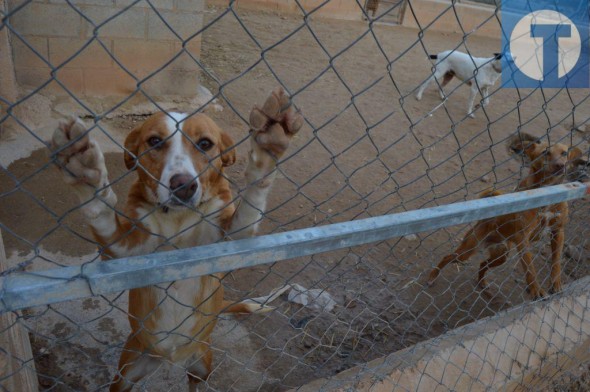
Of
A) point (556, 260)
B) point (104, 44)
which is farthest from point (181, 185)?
point (104, 44)

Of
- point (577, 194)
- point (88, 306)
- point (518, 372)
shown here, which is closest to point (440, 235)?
point (518, 372)

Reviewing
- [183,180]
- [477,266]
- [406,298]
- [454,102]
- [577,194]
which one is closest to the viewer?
[183,180]

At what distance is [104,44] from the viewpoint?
500cm

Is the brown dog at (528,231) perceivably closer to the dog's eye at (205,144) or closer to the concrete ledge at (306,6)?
the dog's eye at (205,144)

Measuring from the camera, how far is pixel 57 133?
4.15 ft

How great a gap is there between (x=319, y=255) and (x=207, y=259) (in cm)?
268

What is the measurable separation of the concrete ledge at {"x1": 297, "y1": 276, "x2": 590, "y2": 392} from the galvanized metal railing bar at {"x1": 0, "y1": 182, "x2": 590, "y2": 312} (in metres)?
0.91

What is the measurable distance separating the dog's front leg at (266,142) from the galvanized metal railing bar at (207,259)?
0.25 meters

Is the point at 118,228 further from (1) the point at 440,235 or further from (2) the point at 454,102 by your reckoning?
(2) the point at 454,102

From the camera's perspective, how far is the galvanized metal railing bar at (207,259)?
116 centimetres

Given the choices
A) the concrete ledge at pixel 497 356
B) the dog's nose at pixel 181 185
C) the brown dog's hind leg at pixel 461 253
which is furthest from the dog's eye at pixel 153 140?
the brown dog's hind leg at pixel 461 253

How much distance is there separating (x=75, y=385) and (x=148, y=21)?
13.2 feet

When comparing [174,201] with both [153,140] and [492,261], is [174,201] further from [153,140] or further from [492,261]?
[492,261]

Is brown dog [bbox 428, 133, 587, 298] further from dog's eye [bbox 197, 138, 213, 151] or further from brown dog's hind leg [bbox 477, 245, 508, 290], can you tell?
dog's eye [bbox 197, 138, 213, 151]
